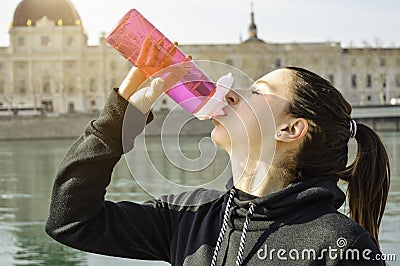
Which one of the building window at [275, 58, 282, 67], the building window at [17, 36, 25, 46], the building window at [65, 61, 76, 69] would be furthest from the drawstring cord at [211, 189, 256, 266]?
the building window at [17, 36, 25, 46]

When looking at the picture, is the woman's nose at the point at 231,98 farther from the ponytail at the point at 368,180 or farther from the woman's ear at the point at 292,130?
the ponytail at the point at 368,180

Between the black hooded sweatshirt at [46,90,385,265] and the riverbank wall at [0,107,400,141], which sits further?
the riverbank wall at [0,107,400,141]

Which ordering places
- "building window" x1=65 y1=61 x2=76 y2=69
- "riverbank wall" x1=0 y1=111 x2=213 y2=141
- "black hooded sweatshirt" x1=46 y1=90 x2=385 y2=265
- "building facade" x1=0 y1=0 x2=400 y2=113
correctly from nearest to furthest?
"black hooded sweatshirt" x1=46 y1=90 x2=385 y2=265 → "riverbank wall" x1=0 y1=111 x2=213 y2=141 → "building facade" x1=0 y1=0 x2=400 y2=113 → "building window" x1=65 y1=61 x2=76 y2=69

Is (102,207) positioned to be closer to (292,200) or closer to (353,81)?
(292,200)

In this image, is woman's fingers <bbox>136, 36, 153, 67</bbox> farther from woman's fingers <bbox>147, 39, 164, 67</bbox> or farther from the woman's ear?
the woman's ear

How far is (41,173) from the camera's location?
14148mm

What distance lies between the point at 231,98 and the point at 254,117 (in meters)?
0.06

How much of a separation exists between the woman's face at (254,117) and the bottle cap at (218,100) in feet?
0.04

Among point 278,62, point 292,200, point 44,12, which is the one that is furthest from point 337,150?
point 44,12

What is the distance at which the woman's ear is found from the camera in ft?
5.29

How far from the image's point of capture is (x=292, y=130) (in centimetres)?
162

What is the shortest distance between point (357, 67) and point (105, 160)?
4769 cm

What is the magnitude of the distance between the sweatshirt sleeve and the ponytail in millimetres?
398

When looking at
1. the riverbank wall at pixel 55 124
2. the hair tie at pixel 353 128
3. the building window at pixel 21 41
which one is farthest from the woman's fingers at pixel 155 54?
the building window at pixel 21 41
